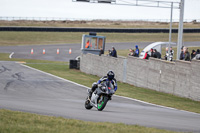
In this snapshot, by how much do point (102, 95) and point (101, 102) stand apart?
29cm

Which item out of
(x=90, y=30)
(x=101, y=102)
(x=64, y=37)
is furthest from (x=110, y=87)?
(x=64, y=37)

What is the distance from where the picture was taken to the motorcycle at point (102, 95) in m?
12.8

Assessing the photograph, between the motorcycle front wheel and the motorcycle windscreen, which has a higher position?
the motorcycle windscreen

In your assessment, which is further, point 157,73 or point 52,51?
point 52,51

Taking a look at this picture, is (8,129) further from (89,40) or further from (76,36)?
(76,36)

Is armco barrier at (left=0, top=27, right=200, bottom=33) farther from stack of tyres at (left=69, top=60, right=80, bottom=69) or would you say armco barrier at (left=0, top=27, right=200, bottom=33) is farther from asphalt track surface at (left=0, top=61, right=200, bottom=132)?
asphalt track surface at (left=0, top=61, right=200, bottom=132)

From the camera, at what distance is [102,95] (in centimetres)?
1299

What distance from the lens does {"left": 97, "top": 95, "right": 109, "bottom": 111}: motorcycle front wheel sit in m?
12.9

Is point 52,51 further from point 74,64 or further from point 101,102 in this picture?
point 101,102

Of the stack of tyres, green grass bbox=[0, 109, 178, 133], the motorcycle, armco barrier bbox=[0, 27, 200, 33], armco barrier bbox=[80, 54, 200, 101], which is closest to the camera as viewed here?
green grass bbox=[0, 109, 178, 133]

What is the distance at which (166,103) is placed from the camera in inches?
707

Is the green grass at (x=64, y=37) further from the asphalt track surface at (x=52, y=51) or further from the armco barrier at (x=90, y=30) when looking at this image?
the asphalt track surface at (x=52, y=51)

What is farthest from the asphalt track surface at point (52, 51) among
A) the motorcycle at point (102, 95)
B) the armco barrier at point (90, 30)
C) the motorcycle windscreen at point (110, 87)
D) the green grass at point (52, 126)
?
the green grass at point (52, 126)

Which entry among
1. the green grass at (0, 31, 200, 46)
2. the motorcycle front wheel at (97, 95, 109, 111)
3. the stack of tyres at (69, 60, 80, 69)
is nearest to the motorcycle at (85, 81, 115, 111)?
the motorcycle front wheel at (97, 95, 109, 111)
